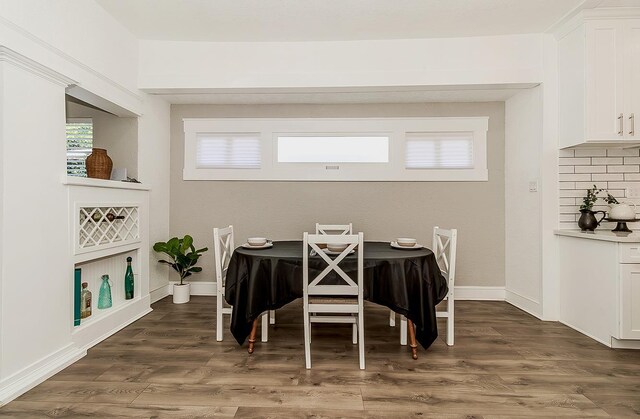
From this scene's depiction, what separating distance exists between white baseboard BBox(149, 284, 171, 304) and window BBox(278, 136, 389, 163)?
6.80 feet

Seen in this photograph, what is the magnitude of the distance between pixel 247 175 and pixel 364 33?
206 centimetres

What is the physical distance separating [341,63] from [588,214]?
9.10 ft

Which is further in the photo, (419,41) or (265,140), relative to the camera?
(265,140)

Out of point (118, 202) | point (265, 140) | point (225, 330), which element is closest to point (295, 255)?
point (225, 330)

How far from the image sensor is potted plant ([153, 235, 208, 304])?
3820 millimetres

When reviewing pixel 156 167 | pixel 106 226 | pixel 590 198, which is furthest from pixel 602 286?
pixel 156 167

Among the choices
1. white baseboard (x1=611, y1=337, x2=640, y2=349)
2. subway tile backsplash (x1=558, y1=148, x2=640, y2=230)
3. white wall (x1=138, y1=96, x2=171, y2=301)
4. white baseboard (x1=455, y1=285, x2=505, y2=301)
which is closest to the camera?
white baseboard (x1=611, y1=337, x2=640, y2=349)

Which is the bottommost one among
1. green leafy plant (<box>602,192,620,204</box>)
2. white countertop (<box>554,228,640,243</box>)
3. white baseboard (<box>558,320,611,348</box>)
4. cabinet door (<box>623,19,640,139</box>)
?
white baseboard (<box>558,320,611,348</box>)

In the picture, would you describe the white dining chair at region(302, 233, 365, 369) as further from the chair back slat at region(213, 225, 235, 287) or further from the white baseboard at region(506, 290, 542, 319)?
the white baseboard at region(506, 290, 542, 319)

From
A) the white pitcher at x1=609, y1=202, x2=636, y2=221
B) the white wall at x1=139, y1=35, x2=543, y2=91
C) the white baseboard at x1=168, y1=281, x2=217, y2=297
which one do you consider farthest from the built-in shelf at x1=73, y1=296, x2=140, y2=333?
the white pitcher at x1=609, y1=202, x2=636, y2=221

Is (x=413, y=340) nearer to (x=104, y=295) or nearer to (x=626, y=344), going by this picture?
(x=626, y=344)

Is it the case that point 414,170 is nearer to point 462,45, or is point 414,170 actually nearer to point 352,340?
point 462,45

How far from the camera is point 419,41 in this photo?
3.54m

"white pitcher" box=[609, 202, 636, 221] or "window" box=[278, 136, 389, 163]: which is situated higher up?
"window" box=[278, 136, 389, 163]
